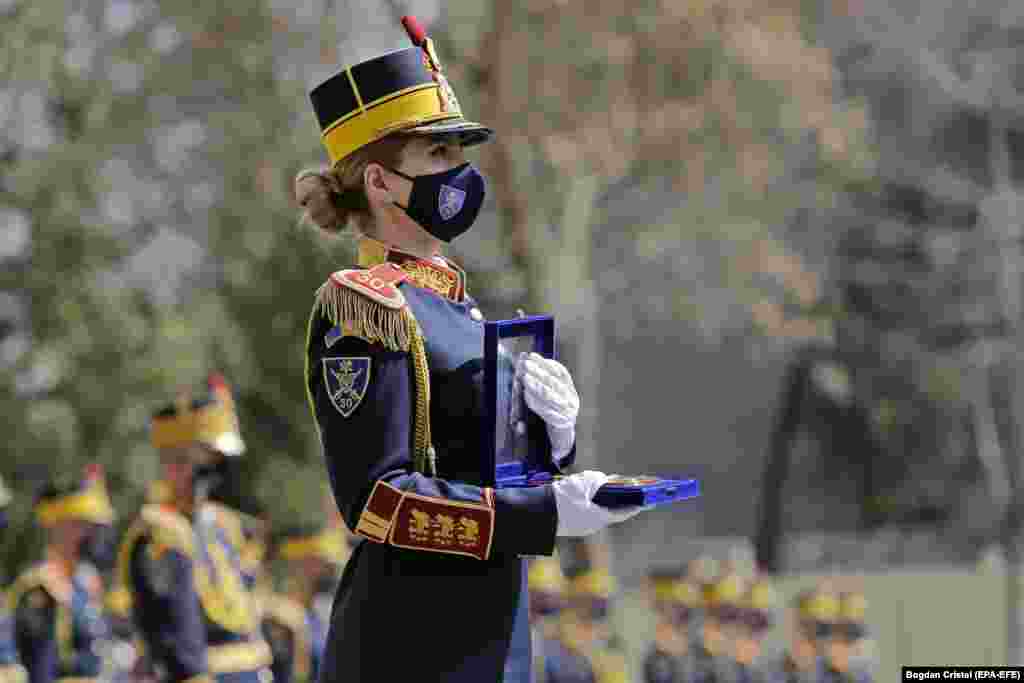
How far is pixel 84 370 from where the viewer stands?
1773cm

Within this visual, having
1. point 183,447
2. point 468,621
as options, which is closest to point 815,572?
point 183,447

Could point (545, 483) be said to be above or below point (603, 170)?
below

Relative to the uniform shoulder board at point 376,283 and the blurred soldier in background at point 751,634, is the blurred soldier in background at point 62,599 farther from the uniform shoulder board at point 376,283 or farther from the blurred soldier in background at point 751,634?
the blurred soldier in background at point 751,634

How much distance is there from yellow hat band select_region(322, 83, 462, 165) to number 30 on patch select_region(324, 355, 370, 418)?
18.0 inches

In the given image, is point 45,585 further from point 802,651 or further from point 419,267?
point 802,651

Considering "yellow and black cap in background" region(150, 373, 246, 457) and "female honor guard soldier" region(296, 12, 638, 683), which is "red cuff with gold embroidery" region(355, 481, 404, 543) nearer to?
"female honor guard soldier" region(296, 12, 638, 683)

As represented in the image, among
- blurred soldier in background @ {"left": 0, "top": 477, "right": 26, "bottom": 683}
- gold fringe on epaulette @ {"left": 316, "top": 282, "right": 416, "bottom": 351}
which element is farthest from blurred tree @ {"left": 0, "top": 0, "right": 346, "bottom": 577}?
gold fringe on epaulette @ {"left": 316, "top": 282, "right": 416, "bottom": 351}

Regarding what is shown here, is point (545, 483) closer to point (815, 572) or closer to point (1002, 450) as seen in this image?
point (1002, 450)

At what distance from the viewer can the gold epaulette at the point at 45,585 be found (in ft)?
27.0

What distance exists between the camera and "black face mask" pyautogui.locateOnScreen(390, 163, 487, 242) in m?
3.85

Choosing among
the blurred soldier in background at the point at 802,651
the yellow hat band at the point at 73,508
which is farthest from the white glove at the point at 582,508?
the blurred soldier in background at the point at 802,651

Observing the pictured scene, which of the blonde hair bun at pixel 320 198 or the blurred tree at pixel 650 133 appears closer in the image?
the blonde hair bun at pixel 320 198

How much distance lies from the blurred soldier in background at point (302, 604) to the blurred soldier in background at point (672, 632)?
4.07m

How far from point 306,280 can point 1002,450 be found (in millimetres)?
11874
